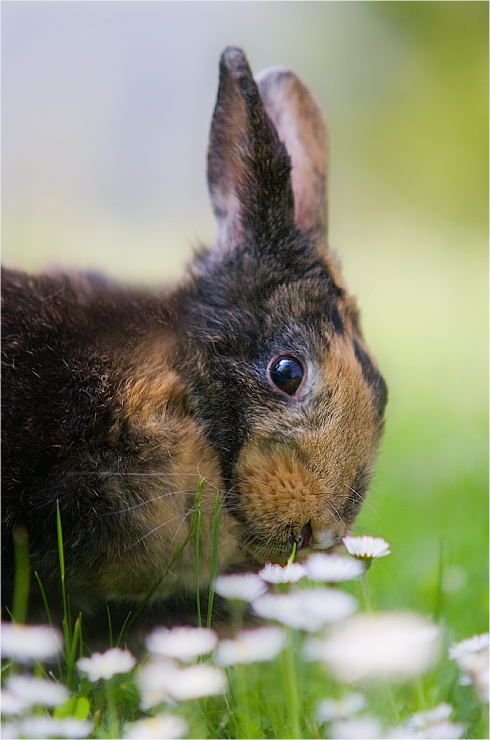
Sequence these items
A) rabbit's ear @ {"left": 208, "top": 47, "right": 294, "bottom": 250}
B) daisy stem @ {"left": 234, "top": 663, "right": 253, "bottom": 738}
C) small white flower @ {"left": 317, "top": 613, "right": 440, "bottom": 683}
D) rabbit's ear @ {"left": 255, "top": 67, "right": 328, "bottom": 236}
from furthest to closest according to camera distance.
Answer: rabbit's ear @ {"left": 255, "top": 67, "right": 328, "bottom": 236}, rabbit's ear @ {"left": 208, "top": 47, "right": 294, "bottom": 250}, daisy stem @ {"left": 234, "top": 663, "right": 253, "bottom": 738}, small white flower @ {"left": 317, "top": 613, "right": 440, "bottom": 683}

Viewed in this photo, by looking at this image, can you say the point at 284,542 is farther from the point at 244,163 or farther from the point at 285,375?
the point at 244,163

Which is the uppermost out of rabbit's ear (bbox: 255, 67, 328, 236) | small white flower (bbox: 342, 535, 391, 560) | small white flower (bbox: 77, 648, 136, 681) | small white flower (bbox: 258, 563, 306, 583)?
rabbit's ear (bbox: 255, 67, 328, 236)

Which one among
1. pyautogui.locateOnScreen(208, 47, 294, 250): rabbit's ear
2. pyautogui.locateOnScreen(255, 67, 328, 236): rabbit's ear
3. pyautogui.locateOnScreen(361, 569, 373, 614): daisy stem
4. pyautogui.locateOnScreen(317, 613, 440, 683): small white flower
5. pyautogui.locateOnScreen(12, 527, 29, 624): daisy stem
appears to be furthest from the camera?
pyautogui.locateOnScreen(255, 67, 328, 236): rabbit's ear

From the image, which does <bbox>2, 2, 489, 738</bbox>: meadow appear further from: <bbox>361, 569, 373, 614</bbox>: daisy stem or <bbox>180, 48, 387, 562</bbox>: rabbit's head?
<bbox>180, 48, 387, 562</bbox>: rabbit's head

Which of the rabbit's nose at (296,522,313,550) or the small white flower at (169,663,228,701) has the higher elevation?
the rabbit's nose at (296,522,313,550)

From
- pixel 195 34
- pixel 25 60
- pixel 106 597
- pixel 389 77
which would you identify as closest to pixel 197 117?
pixel 195 34

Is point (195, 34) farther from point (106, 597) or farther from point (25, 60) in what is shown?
point (106, 597)

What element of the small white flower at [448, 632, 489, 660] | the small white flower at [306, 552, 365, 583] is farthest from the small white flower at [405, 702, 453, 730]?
the small white flower at [306, 552, 365, 583]
